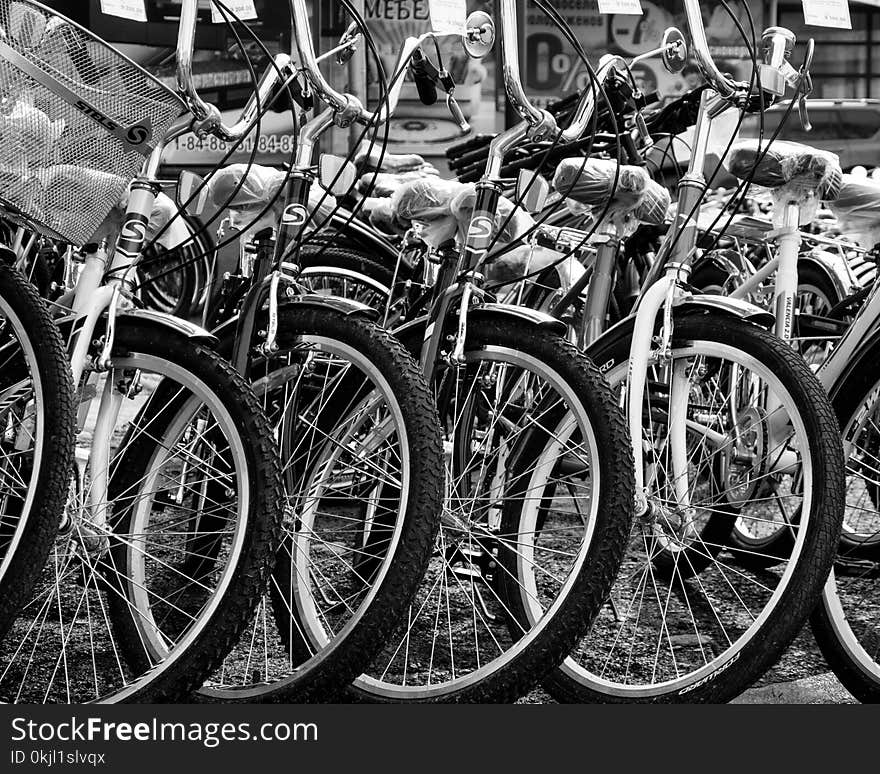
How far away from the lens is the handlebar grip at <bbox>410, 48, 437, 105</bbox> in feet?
9.38

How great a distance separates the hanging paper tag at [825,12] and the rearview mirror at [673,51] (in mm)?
330

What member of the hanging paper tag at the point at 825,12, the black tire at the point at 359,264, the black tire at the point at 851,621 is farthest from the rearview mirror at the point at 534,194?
the black tire at the point at 359,264

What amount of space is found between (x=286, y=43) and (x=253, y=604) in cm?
404

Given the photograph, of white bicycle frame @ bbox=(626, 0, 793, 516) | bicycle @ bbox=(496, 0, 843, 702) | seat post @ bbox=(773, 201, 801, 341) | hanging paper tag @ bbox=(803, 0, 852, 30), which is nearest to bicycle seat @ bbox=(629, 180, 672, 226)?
bicycle @ bbox=(496, 0, 843, 702)

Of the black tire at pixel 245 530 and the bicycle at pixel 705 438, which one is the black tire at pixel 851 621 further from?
the black tire at pixel 245 530

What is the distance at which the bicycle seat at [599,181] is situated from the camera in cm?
306

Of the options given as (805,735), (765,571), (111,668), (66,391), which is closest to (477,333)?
(66,391)

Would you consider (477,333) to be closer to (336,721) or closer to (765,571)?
(336,721)

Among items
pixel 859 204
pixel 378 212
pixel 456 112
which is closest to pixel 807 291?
pixel 859 204

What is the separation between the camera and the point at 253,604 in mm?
2283

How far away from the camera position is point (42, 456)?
7.38 feet

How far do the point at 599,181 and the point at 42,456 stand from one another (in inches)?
61.0

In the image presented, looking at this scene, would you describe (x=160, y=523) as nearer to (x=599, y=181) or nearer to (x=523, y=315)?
(x=523, y=315)

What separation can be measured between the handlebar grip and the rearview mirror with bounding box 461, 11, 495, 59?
13cm
